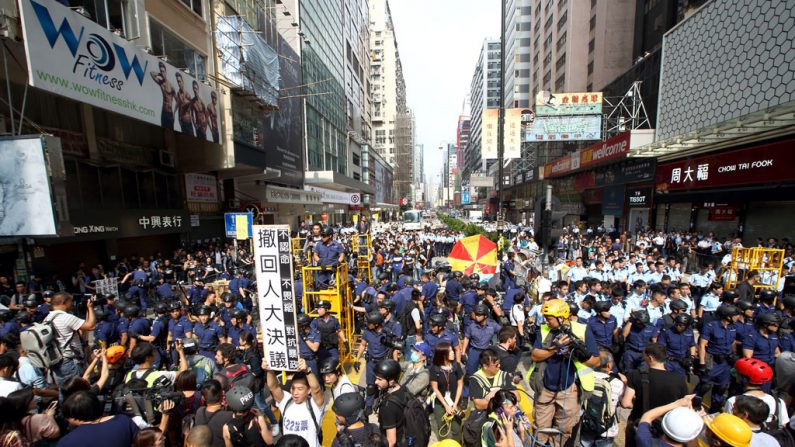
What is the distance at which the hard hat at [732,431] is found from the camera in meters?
2.14

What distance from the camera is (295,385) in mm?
3062

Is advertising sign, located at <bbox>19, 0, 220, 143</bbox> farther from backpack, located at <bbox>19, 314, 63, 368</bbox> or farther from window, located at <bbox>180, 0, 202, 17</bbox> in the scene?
backpack, located at <bbox>19, 314, 63, 368</bbox>

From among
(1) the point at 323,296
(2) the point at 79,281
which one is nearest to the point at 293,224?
(2) the point at 79,281

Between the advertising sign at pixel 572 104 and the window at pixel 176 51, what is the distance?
22.7m

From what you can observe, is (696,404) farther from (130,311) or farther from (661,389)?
(130,311)

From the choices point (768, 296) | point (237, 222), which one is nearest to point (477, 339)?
point (768, 296)

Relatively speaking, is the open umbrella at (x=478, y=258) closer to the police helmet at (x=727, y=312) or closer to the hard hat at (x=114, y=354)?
the police helmet at (x=727, y=312)

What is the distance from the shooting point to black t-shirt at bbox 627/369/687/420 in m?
3.36

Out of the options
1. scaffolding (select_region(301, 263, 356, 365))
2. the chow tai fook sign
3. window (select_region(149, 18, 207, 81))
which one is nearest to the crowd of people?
scaffolding (select_region(301, 263, 356, 365))

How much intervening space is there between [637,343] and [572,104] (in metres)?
24.2

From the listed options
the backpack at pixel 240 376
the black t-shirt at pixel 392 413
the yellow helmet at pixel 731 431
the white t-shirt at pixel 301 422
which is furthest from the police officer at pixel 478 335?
the backpack at pixel 240 376

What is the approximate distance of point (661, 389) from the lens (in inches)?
134

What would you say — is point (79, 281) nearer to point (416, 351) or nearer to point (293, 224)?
point (416, 351)

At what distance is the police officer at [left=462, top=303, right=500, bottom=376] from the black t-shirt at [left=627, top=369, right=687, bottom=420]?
175cm
